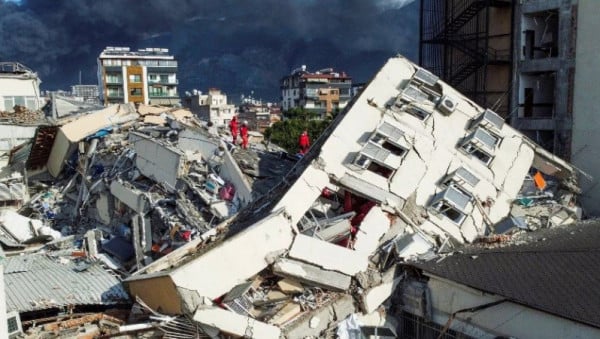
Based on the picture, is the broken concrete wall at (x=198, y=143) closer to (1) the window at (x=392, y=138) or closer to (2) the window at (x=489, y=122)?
(1) the window at (x=392, y=138)

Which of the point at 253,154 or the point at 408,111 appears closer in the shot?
the point at 408,111

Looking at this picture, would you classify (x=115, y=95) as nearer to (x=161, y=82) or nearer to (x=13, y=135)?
(x=161, y=82)

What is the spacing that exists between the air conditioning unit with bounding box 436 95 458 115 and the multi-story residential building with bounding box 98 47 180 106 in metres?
67.3

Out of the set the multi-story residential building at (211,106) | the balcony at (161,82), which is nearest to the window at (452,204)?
the multi-story residential building at (211,106)

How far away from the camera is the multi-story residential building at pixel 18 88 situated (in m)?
32.2

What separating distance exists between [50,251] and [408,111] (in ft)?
37.3

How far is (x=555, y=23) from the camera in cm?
2312

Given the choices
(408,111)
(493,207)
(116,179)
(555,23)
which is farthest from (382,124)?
(555,23)

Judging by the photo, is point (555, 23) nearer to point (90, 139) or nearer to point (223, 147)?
point (223, 147)

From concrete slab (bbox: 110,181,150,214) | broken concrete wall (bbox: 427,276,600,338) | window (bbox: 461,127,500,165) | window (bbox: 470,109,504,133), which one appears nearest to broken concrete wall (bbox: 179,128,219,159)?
concrete slab (bbox: 110,181,150,214)

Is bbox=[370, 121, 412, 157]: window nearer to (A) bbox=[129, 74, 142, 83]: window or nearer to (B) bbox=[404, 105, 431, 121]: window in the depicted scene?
(B) bbox=[404, 105, 431, 121]: window

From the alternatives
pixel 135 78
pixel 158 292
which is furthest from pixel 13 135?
pixel 135 78

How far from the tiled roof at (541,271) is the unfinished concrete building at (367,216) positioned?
1145 mm

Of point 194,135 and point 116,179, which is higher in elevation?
point 194,135
